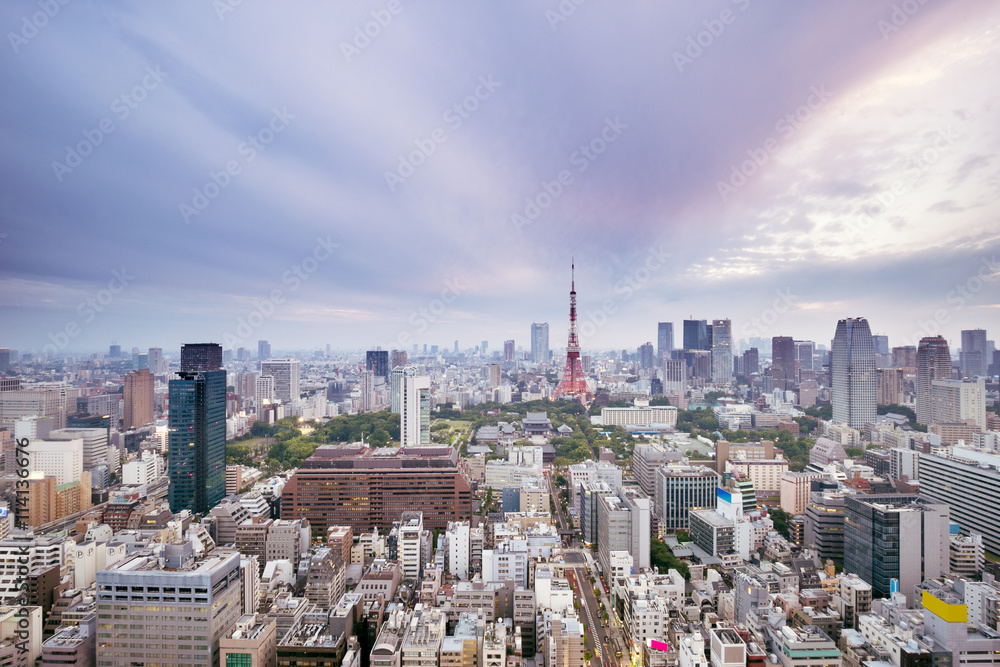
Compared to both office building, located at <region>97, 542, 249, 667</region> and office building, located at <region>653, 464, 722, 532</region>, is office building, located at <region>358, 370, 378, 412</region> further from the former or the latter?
office building, located at <region>97, 542, 249, 667</region>

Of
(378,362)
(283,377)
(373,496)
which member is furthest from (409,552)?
(378,362)

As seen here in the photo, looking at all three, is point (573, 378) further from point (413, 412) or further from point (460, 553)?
point (460, 553)

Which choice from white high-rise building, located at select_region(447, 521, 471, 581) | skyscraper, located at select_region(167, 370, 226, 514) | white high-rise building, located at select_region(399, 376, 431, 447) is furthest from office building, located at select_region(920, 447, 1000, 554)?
skyscraper, located at select_region(167, 370, 226, 514)

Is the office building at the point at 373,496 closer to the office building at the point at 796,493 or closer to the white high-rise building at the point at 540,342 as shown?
the office building at the point at 796,493

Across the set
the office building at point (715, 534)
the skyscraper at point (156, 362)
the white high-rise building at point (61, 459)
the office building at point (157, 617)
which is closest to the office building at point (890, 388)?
the office building at point (715, 534)

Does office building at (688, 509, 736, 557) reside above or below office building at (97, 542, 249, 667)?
below

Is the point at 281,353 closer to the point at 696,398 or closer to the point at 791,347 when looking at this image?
the point at 696,398
